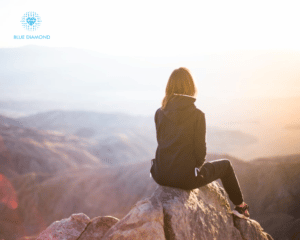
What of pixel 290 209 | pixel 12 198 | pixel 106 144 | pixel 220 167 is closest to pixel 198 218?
pixel 220 167

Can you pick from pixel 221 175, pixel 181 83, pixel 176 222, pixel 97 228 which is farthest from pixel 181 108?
pixel 97 228

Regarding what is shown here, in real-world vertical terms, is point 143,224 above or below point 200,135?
below

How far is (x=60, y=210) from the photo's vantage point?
68.5ft

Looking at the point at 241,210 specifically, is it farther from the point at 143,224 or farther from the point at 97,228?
the point at 97,228

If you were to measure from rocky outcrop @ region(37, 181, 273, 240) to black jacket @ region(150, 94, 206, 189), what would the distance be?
0.89 feet

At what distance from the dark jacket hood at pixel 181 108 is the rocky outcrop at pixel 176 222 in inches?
36.5

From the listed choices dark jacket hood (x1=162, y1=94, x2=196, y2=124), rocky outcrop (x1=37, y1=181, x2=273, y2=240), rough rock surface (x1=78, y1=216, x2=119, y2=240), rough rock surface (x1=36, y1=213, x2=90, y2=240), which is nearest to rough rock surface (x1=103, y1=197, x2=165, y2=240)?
rocky outcrop (x1=37, y1=181, x2=273, y2=240)

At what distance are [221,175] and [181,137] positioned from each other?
0.94 m

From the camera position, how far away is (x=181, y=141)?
295 centimetres

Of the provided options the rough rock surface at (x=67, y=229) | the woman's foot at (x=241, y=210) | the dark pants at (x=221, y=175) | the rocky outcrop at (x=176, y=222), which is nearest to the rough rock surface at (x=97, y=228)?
the rocky outcrop at (x=176, y=222)

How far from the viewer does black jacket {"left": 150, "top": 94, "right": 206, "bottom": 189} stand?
2938 millimetres

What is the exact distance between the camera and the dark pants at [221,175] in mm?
3211

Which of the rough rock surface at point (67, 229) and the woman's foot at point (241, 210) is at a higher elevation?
the woman's foot at point (241, 210)

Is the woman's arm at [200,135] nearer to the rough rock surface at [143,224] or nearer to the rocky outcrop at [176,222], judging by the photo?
the rocky outcrop at [176,222]
